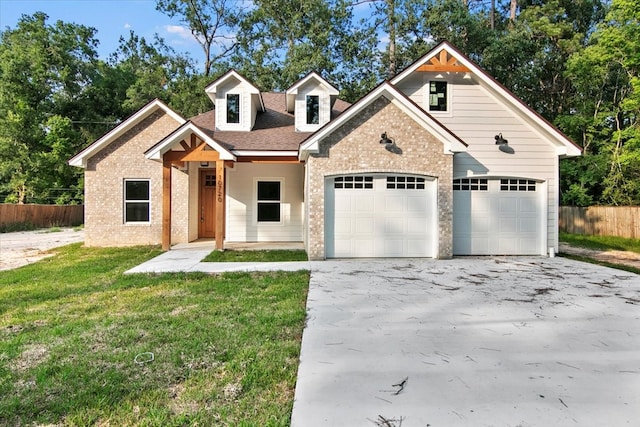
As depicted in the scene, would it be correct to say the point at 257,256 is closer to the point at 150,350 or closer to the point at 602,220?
the point at 150,350

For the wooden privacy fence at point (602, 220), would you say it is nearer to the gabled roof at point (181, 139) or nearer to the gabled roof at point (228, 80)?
the gabled roof at point (228, 80)

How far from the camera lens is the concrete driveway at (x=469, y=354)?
2846 mm

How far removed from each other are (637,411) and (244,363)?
325cm

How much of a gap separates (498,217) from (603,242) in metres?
8.75

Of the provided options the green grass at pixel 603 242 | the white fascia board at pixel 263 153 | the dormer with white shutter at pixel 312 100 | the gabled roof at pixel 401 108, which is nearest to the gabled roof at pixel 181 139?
the white fascia board at pixel 263 153

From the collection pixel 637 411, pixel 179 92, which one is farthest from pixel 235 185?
pixel 179 92

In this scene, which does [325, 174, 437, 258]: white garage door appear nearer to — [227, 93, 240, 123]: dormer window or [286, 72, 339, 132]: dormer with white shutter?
[286, 72, 339, 132]: dormer with white shutter

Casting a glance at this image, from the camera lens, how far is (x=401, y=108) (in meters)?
9.82

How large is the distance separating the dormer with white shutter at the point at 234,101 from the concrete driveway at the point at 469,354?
7862mm

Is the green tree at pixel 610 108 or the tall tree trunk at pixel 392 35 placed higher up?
the tall tree trunk at pixel 392 35

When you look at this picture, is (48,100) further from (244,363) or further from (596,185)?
(596,185)

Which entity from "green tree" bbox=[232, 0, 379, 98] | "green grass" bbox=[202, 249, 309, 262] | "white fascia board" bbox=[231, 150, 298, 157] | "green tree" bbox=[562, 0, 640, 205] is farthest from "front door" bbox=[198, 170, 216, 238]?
"green tree" bbox=[562, 0, 640, 205]

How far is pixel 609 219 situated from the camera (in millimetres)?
17750

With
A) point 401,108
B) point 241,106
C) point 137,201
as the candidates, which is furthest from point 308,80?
point 137,201
